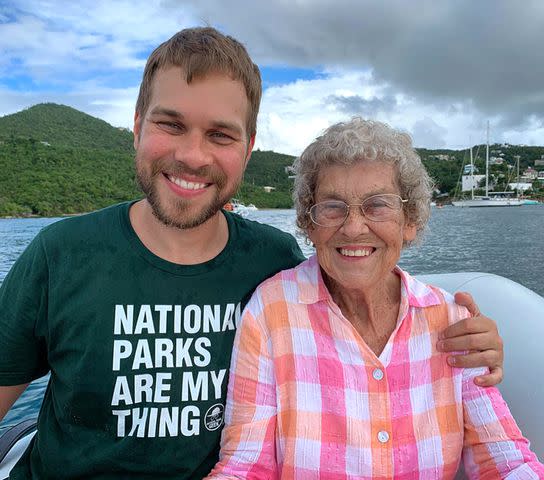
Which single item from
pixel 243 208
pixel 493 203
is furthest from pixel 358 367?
pixel 493 203

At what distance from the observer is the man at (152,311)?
1.52 meters

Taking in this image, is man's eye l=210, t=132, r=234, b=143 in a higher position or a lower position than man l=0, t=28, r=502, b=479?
higher

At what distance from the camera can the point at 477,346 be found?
4.83ft

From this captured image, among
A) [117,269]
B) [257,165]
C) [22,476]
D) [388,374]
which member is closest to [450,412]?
[388,374]

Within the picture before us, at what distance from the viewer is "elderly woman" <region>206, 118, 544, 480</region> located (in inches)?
57.7

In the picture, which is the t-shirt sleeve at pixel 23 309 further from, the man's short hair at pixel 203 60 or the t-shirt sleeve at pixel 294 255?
the t-shirt sleeve at pixel 294 255

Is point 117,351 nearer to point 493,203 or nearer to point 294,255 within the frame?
point 294,255

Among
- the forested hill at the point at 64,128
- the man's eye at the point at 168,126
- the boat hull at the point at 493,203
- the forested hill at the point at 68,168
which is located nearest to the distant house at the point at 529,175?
the boat hull at the point at 493,203

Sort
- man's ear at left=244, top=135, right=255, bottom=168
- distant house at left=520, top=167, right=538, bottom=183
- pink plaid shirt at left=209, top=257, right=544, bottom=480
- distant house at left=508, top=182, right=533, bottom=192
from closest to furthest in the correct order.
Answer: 1. pink plaid shirt at left=209, top=257, right=544, bottom=480
2. man's ear at left=244, top=135, right=255, bottom=168
3. distant house at left=508, top=182, right=533, bottom=192
4. distant house at left=520, top=167, right=538, bottom=183

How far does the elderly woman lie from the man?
121 mm

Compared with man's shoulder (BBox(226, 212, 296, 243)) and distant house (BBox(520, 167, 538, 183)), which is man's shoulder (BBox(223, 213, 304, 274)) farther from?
distant house (BBox(520, 167, 538, 183))

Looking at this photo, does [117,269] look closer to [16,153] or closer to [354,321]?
[354,321]

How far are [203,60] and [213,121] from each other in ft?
0.64

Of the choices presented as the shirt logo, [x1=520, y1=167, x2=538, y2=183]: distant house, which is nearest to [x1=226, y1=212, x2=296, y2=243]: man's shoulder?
the shirt logo
